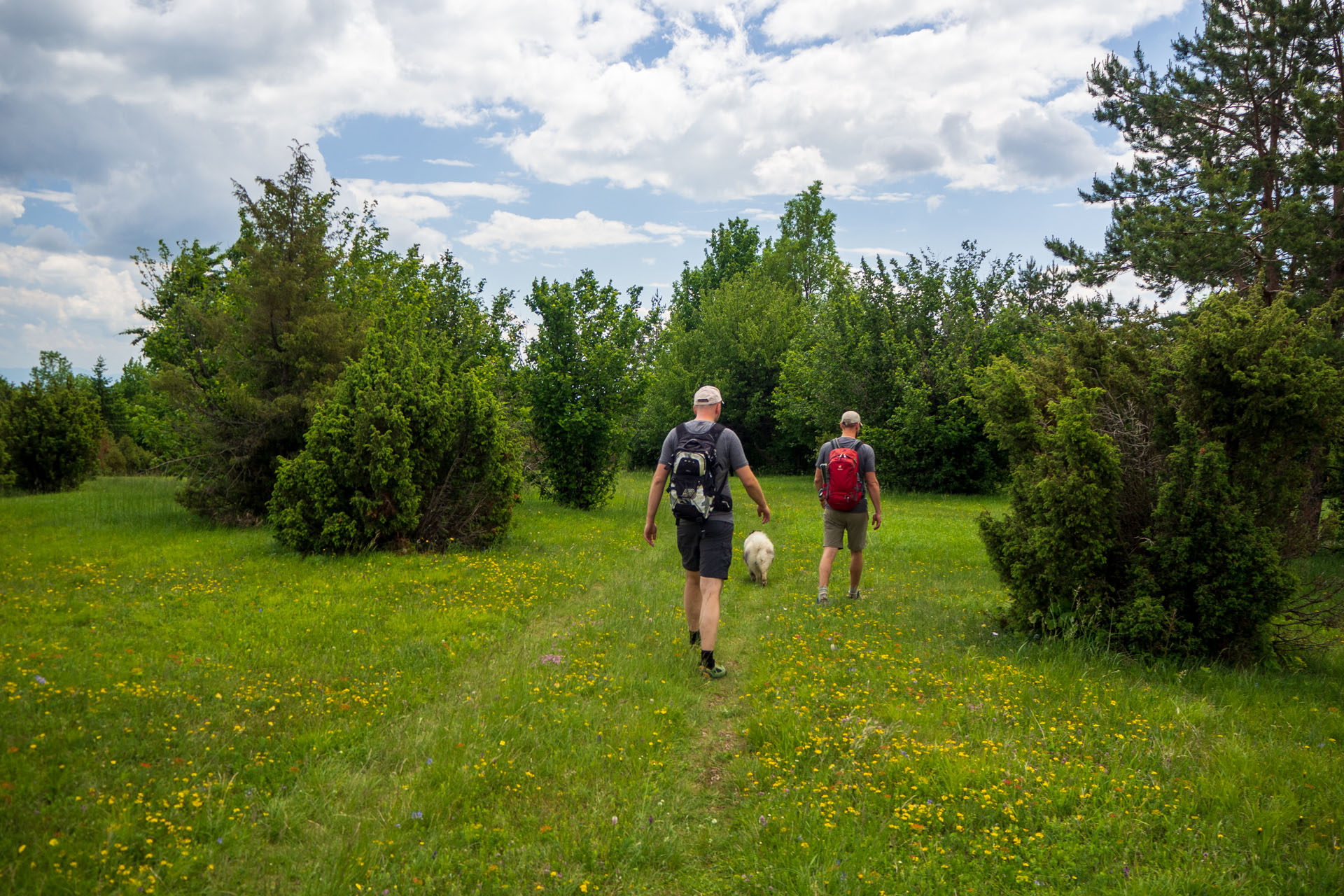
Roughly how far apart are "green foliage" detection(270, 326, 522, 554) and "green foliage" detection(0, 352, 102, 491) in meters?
16.1

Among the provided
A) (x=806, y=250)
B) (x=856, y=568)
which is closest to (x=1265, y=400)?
(x=856, y=568)

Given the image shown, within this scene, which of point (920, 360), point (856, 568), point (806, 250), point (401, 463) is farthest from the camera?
point (806, 250)

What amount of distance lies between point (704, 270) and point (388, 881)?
5673cm

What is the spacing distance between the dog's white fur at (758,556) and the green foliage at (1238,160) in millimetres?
11187

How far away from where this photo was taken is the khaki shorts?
29.8ft

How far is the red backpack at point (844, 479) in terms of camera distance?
28.7 ft

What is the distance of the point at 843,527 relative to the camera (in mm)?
9156

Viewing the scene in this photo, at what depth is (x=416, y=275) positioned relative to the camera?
102 feet

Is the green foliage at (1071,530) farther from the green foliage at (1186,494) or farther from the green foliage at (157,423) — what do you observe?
the green foliage at (157,423)

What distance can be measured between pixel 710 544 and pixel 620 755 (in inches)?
88.3

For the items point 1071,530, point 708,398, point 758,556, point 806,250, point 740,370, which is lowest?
point 758,556

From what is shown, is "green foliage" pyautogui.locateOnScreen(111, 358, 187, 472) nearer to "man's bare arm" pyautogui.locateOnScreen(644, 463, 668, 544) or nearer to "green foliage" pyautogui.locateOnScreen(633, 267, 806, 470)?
"man's bare arm" pyautogui.locateOnScreen(644, 463, 668, 544)

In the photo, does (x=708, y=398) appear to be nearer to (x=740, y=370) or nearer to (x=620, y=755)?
(x=620, y=755)

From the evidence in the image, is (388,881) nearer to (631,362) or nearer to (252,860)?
(252,860)
